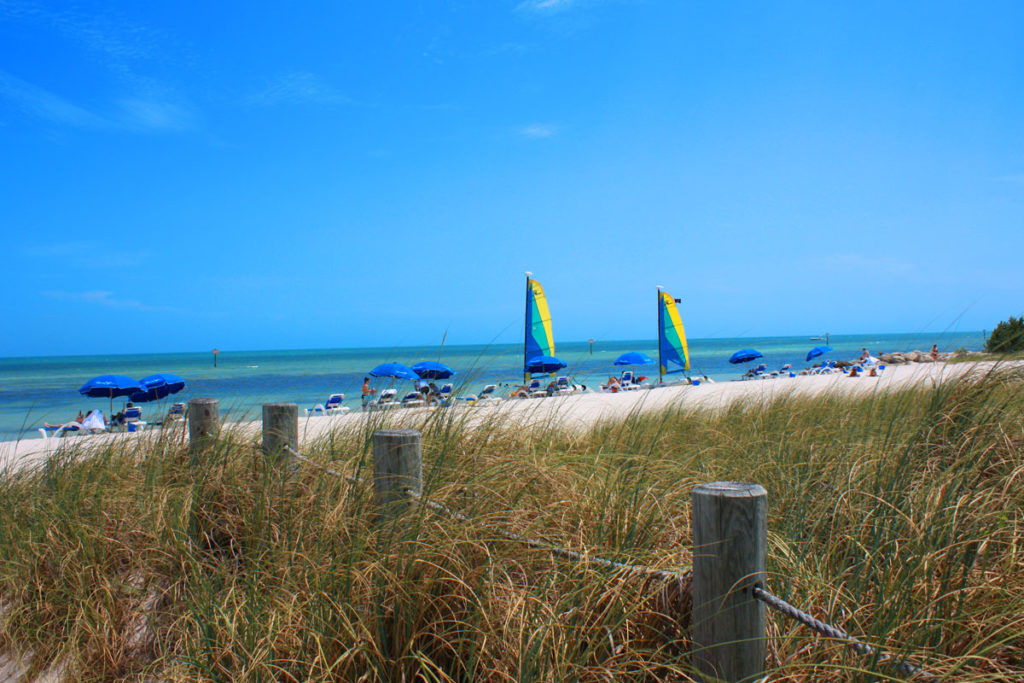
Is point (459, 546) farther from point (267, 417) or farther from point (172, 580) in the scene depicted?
point (267, 417)

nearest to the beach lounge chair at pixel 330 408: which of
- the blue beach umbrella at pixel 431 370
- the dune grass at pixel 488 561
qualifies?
the blue beach umbrella at pixel 431 370

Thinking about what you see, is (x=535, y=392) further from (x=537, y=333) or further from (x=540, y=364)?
(x=537, y=333)

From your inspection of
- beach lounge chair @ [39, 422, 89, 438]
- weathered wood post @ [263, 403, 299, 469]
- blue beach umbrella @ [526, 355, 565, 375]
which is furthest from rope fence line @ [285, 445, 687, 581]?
blue beach umbrella @ [526, 355, 565, 375]

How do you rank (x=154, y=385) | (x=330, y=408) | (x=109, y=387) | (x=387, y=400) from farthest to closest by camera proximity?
(x=154, y=385), (x=109, y=387), (x=330, y=408), (x=387, y=400)

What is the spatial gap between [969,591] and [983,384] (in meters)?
2.90

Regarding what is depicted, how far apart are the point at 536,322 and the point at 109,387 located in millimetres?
10998

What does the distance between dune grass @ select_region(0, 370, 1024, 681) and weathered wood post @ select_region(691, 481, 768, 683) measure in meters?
0.11

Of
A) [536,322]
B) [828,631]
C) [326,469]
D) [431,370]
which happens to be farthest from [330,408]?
[828,631]

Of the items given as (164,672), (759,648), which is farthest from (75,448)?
(759,648)

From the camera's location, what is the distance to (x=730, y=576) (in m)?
1.50

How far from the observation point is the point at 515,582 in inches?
85.5

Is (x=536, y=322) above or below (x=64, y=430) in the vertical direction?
above

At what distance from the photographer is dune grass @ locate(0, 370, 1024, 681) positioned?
1867 mm

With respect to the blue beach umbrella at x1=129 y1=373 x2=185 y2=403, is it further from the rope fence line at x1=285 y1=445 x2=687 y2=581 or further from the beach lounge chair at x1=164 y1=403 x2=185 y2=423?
the rope fence line at x1=285 y1=445 x2=687 y2=581
